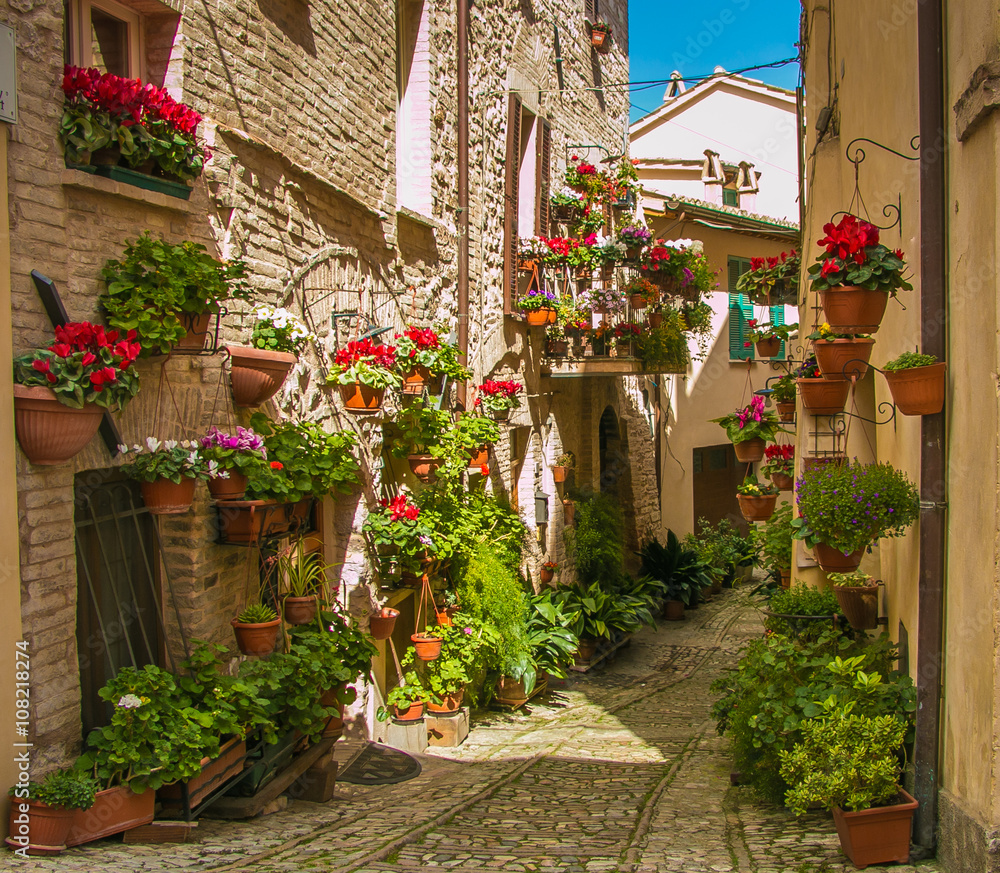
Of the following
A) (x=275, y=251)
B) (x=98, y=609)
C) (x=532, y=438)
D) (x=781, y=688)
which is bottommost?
(x=781, y=688)

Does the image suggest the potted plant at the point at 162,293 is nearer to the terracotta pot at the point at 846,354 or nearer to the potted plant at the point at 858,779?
the terracotta pot at the point at 846,354

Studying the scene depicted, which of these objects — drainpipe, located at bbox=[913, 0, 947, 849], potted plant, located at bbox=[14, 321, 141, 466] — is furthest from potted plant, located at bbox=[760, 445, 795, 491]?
potted plant, located at bbox=[14, 321, 141, 466]

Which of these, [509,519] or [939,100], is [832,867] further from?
[509,519]

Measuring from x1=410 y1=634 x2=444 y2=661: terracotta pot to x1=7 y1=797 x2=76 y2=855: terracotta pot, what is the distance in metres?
4.16

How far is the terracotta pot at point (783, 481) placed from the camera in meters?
8.48

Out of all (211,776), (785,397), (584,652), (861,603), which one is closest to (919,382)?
(861,603)

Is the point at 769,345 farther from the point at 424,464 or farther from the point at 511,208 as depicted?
the point at 424,464

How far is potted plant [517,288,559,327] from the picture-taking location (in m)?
10.5

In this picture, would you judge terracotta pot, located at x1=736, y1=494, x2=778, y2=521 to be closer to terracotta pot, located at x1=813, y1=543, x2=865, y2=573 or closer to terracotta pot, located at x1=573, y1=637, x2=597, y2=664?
terracotta pot, located at x1=573, y1=637, x2=597, y2=664

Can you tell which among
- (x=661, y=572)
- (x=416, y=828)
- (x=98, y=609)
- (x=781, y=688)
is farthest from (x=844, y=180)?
(x=661, y=572)

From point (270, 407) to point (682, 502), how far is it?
11.8m

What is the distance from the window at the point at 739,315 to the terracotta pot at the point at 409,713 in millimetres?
10927

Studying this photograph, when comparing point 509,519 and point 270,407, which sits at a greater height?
point 270,407

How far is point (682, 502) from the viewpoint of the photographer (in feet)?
54.5
